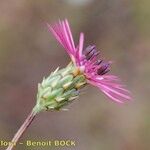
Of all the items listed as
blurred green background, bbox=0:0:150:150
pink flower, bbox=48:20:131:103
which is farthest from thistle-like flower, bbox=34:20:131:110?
Answer: blurred green background, bbox=0:0:150:150

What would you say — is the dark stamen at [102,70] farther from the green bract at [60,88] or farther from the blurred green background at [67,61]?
the blurred green background at [67,61]

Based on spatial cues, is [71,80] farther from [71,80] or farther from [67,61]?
[67,61]

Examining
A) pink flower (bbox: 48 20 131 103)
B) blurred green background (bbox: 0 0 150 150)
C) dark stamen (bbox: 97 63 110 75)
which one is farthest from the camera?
blurred green background (bbox: 0 0 150 150)

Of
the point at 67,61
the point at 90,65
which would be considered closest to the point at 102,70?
the point at 90,65

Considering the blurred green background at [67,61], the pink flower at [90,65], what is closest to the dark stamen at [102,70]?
the pink flower at [90,65]

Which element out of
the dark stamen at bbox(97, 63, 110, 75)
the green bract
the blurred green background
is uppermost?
the blurred green background

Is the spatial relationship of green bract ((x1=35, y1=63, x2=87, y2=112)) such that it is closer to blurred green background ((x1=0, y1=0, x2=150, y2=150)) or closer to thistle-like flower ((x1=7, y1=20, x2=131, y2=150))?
thistle-like flower ((x1=7, y1=20, x2=131, y2=150))
